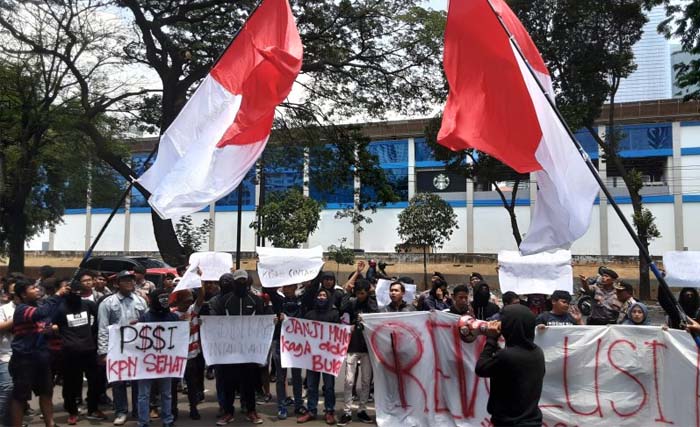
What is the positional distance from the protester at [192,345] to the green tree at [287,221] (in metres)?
18.2

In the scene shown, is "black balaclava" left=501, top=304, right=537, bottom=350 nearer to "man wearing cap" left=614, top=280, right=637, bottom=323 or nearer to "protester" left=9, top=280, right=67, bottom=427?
"man wearing cap" left=614, top=280, right=637, bottom=323

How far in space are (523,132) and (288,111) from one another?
12366 millimetres

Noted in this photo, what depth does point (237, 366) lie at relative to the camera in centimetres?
779

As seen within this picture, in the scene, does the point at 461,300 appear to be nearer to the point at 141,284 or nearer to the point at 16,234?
the point at 141,284

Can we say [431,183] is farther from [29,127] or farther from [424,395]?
[424,395]

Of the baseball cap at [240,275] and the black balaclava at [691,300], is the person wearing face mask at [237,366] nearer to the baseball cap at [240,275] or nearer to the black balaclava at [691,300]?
the baseball cap at [240,275]

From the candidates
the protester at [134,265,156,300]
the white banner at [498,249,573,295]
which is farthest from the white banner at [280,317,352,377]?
the white banner at [498,249,573,295]

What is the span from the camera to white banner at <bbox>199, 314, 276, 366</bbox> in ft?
25.5

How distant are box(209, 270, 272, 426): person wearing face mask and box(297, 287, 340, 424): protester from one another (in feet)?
2.04

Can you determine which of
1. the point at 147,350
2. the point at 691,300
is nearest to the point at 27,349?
the point at 147,350

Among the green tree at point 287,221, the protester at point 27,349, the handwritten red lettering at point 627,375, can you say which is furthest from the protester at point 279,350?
the green tree at point 287,221

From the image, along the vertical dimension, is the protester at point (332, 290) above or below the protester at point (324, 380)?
above

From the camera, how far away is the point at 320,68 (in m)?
16.6

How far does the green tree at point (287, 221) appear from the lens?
26.9 m
